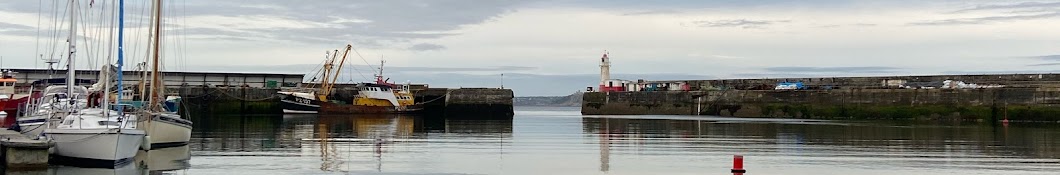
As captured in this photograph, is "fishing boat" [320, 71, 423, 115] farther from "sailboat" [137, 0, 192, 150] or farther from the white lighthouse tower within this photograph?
"sailboat" [137, 0, 192, 150]

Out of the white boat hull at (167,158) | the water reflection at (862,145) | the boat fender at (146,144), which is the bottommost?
the white boat hull at (167,158)

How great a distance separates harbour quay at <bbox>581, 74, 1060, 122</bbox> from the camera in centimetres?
5441

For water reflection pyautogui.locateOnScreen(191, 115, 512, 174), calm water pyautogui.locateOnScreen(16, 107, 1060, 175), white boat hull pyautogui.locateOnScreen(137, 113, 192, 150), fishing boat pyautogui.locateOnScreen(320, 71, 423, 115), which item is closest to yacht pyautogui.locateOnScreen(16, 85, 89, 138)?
white boat hull pyautogui.locateOnScreen(137, 113, 192, 150)

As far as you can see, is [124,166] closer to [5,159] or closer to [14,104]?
[5,159]

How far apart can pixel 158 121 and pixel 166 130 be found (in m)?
0.32

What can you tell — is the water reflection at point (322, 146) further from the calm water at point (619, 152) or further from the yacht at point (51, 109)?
the yacht at point (51, 109)

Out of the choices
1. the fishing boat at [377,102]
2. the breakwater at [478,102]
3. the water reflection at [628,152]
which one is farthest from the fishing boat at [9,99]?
the breakwater at [478,102]

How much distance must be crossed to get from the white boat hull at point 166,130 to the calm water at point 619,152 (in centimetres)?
59

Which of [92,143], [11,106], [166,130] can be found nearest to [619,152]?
[166,130]

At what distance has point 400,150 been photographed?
29797mm

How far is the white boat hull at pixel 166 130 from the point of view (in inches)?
1123

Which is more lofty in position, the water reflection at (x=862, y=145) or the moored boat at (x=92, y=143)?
the moored boat at (x=92, y=143)

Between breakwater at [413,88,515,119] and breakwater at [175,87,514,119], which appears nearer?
breakwater at [175,87,514,119]

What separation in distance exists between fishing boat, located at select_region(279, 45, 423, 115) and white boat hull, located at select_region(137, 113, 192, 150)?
42.3 meters
